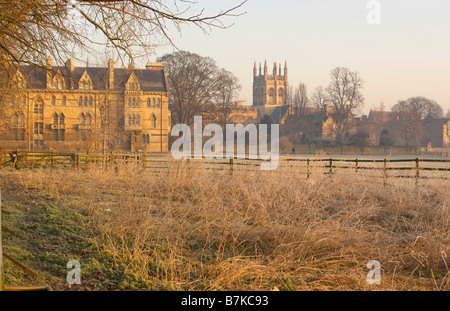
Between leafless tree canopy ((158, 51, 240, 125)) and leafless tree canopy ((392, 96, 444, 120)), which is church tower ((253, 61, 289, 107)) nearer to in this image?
leafless tree canopy ((392, 96, 444, 120))

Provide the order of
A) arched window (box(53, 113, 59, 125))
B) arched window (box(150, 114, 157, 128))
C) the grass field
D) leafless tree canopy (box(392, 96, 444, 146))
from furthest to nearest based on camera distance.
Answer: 1. leafless tree canopy (box(392, 96, 444, 146))
2. arched window (box(150, 114, 157, 128))
3. arched window (box(53, 113, 59, 125))
4. the grass field

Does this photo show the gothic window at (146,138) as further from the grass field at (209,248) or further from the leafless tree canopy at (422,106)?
the grass field at (209,248)

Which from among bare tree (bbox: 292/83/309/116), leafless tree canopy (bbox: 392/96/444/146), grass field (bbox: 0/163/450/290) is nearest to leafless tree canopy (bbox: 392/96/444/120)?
leafless tree canopy (bbox: 392/96/444/146)

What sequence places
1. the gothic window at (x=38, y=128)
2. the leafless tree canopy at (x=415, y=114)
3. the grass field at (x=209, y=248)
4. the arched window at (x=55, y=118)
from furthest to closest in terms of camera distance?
the leafless tree canopy at (x=415, y=114), the arched window at (x=55, y=118), the gothic window at (x=38, y=128), the grass field at (x=209, y=248)

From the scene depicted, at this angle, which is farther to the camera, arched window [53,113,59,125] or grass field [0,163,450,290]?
arched window [53,113,59,125]

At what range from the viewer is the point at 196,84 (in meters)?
54.0

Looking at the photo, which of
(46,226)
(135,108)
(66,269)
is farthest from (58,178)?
(135,108)

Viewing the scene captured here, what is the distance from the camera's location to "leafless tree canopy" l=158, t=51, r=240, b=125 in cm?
5366

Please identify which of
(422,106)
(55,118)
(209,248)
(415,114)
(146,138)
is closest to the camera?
(209,248)

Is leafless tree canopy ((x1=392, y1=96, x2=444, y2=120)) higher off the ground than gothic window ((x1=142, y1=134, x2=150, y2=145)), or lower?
higher

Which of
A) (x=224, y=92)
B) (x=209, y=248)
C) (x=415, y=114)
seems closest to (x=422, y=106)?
(x=415, y=114)

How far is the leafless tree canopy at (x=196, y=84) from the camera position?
53.7 meters

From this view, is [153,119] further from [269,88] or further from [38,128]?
[269,88]

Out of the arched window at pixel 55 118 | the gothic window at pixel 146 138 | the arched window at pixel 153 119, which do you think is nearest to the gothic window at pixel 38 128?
the arched window at pixel 55 118
